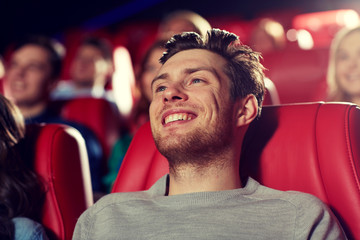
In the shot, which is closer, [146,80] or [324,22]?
[146,80]

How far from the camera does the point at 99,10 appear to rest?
5.04 m

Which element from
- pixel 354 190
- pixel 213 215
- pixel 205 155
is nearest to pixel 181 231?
pixel 213 215

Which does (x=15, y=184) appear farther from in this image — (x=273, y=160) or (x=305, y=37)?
(x=305, y=37)

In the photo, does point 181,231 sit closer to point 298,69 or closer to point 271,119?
point 271,119

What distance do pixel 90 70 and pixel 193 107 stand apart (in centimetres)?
199

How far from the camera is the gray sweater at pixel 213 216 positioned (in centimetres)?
85

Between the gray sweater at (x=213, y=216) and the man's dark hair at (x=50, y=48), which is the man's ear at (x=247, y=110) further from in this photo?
the man's dark hair at (x=50, y=48)

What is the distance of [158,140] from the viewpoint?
102 cm

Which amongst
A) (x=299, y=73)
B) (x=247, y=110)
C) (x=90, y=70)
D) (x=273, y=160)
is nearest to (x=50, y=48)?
(x=90, y=70)

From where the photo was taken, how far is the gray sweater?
85 centimetres

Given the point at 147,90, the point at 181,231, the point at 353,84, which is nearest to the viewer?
the point at 181,231

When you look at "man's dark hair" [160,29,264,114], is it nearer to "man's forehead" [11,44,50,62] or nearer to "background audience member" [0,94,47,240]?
"background audience member" [0,94,47,240]

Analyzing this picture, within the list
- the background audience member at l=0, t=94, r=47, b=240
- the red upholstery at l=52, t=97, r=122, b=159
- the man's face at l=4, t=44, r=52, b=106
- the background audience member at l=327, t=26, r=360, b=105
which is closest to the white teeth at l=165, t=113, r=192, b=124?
the background audience member at l=0, t=94, r=47, b=240

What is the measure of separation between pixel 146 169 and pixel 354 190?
461 millimetres
